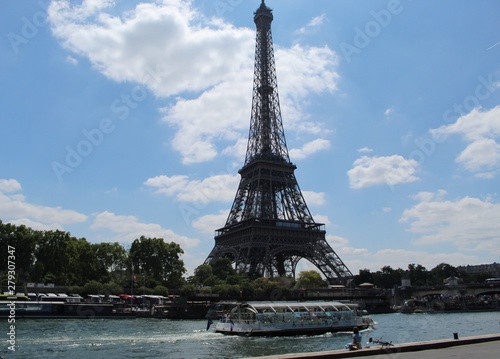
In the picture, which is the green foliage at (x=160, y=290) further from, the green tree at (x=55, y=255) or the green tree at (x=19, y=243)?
the green tree at (x=19, y=243)

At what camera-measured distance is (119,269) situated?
102 m

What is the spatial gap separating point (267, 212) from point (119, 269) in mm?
32135

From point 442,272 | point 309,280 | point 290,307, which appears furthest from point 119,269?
point 442,272

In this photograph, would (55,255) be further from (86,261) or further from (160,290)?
(160,290)

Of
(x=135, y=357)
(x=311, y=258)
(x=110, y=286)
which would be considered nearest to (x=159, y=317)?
(x=110, y=286)

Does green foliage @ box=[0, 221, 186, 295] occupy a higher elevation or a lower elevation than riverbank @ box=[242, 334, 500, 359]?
higher

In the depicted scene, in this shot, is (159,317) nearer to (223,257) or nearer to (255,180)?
(223,257)

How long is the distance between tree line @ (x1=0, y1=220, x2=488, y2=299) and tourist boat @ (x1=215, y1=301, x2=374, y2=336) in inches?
1357

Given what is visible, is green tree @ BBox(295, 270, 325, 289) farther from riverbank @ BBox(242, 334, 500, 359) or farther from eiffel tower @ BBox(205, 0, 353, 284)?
riverbank @ BBox(242, 334, 500, 359)

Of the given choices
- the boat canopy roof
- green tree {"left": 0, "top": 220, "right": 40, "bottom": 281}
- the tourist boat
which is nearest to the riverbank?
the tourist boat

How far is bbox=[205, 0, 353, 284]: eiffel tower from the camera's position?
9906cm

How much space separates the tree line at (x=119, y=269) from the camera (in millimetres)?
83438

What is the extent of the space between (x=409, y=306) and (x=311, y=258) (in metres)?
22.3

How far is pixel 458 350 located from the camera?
1856cm
